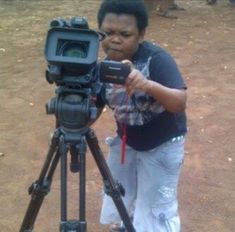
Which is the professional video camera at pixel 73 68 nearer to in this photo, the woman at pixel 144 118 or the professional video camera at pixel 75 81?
the professional video camera at pixel 75 81

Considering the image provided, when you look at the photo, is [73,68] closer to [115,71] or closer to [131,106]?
[115,71]

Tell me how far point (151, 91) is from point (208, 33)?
6.51m

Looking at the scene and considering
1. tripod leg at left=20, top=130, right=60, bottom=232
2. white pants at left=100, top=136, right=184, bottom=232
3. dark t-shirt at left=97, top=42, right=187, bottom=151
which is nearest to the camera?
tripod leg at left=20, top=130, right=60, bottom=232

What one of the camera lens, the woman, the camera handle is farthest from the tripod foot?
the camera lens

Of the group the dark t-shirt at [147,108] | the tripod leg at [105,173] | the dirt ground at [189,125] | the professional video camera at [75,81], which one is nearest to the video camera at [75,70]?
the professional video camera at [75,81]

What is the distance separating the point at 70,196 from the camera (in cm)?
371

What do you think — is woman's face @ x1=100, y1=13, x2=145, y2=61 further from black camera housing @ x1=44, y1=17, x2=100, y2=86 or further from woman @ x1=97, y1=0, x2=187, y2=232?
black camera housing @ x1=44, y1=17, x2=100, y2=86

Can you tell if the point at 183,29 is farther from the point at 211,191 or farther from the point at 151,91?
the point at 151,91

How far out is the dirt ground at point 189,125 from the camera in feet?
11.6

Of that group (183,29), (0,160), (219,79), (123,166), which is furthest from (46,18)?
(123,166)

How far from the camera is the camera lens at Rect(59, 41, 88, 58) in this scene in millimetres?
1929

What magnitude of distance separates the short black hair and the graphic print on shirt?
338 mm

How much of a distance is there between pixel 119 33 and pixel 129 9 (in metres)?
0.12

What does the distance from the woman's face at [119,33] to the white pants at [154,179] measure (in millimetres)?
562
